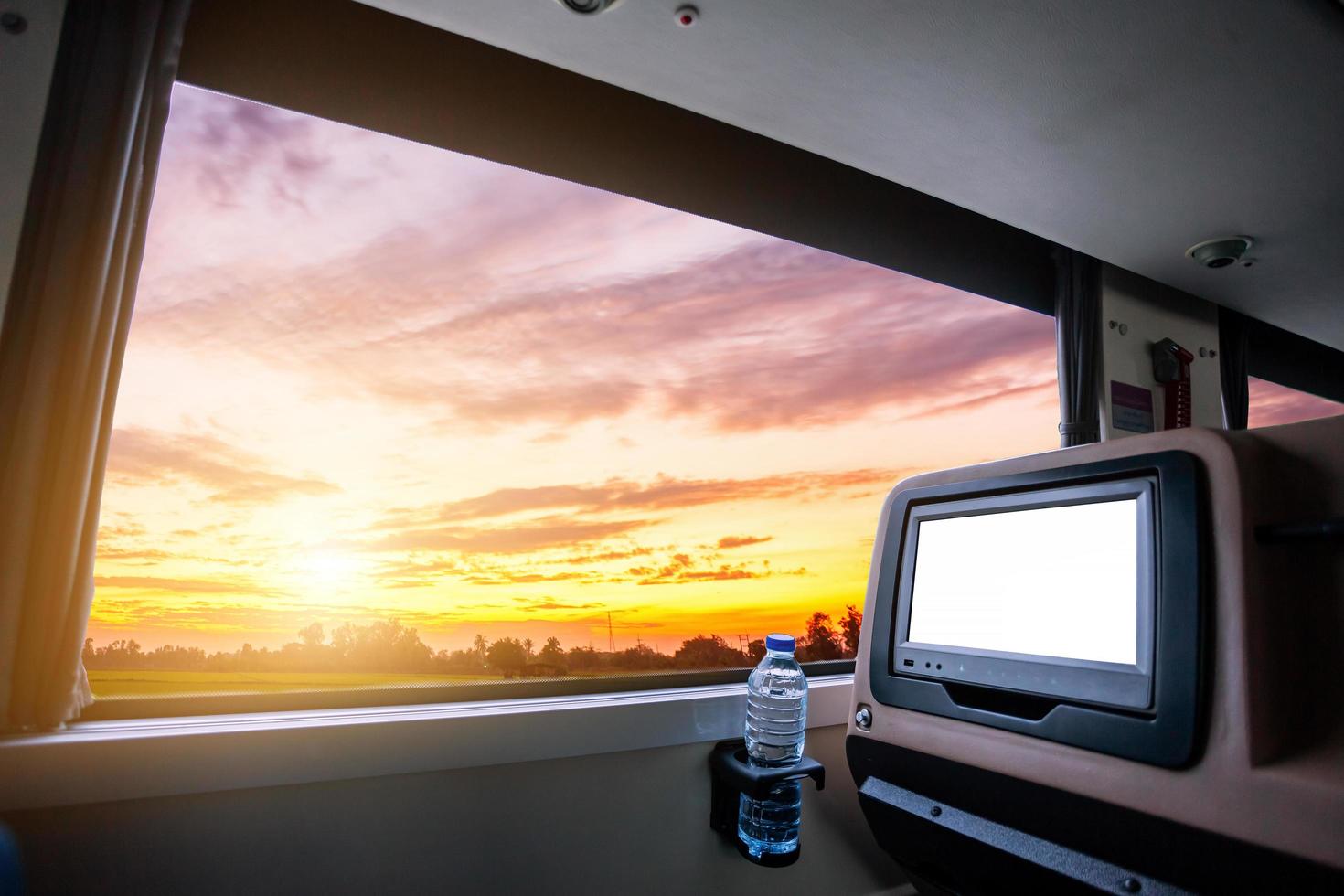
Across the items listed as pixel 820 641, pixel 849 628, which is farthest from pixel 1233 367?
pixel 820 641

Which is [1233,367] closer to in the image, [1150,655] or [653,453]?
[653,453]

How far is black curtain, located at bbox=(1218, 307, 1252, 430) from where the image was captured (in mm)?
2516

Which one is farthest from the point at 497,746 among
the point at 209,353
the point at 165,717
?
the point at 209,353

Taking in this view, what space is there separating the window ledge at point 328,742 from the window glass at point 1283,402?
2943mm

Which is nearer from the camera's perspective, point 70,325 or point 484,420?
point 70,325

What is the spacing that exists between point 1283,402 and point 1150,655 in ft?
11.2

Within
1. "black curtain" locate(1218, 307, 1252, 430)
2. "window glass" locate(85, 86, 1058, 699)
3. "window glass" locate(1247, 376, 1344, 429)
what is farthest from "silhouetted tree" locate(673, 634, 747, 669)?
"window glass" locate(1247, 376, 1344, 429)

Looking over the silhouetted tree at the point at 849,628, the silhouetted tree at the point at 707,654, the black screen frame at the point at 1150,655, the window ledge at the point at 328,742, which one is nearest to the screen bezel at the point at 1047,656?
the black screen frame at the point at 1150,655

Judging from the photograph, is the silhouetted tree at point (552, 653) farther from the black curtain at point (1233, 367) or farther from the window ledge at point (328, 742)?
the black curtain at point (1233, 367)

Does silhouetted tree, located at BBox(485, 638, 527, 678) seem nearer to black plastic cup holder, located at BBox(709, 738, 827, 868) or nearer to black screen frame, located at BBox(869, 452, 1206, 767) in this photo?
black plastic cup holder, located at BBox(709, 738, 827, 868)

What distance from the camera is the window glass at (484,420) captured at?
131 cm

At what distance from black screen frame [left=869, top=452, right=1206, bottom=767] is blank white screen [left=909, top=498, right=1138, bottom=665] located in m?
0.02

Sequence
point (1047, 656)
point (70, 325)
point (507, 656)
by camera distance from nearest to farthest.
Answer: point (1047, 656), point (70, 325), point (507, 656)

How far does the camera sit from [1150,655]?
2.42ft
